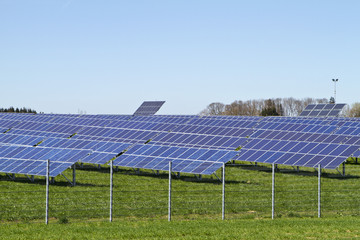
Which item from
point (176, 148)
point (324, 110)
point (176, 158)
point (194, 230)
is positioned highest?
point (324, 110)

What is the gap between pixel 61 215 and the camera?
20.1 m

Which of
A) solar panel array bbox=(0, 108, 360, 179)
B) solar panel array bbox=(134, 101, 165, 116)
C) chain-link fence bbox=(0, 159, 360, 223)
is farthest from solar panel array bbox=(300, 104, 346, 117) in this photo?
chain-link fence bbox=(0, 159, 360, 223)

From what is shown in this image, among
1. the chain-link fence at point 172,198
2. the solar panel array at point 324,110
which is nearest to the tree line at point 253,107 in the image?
the solar panel array at point 324,110

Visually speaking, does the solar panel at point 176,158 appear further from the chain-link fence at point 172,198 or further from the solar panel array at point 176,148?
the chain-link fence at point 172,198

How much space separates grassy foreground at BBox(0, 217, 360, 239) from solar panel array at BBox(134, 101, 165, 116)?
70.5 metres

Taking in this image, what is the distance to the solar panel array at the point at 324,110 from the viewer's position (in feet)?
273

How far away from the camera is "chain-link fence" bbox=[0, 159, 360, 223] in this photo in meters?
20.3

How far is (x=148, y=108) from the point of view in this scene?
9169 centimetres

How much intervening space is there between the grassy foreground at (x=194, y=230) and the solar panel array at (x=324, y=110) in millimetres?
66344

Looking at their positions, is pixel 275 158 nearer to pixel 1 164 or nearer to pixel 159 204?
pixel 159 204

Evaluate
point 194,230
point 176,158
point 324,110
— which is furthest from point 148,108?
point 194,230

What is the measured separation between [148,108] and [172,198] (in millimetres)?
67468

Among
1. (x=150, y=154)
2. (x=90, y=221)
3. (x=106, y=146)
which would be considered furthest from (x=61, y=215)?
(x=106, y=146)

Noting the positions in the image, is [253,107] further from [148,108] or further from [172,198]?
[172,198]
